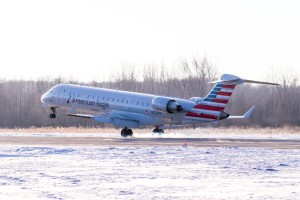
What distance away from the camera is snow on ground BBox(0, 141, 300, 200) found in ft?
66.4

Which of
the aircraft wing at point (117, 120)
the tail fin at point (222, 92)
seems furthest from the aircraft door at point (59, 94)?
the tail fin at point (222, 92)


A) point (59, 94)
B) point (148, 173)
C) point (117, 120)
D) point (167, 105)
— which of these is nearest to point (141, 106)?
point (117, 120)

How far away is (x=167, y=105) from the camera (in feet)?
177

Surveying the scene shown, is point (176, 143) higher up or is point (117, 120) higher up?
point (117, 120)

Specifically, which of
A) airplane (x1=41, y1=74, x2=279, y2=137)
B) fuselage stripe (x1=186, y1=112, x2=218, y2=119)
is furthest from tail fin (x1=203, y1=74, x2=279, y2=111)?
fuselage stripe (x1=186, y1=112, x2=218, y2=119)

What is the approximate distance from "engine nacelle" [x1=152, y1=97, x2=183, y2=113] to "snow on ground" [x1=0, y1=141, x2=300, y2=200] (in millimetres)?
15804

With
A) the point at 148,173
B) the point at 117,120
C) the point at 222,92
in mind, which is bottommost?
the point at 148,173

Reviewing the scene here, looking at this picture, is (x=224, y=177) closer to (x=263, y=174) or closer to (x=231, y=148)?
(x=263, y=174)

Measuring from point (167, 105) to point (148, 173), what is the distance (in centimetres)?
2813

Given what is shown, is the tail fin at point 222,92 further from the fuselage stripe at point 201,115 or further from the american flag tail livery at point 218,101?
the fuselage stripe at point 201,115

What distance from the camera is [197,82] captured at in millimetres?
102938

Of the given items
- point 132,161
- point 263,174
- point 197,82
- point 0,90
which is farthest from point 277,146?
point 0,90

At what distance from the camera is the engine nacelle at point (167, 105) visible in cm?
5369

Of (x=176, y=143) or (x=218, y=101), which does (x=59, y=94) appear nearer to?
(x=218, y=101)
